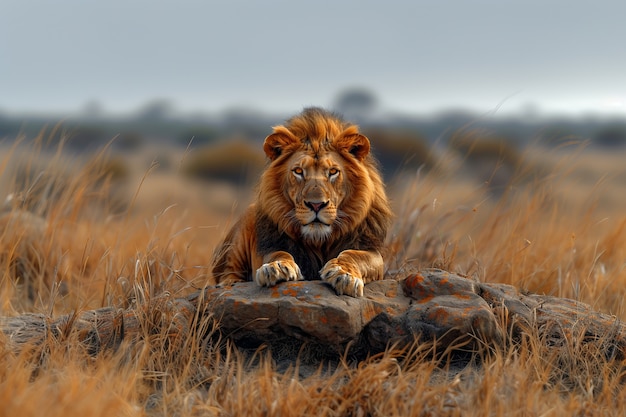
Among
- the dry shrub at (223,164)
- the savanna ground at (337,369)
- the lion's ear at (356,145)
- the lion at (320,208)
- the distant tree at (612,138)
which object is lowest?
the distant tree at (612,138)

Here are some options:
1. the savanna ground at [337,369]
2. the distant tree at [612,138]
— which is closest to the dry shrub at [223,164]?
the savanna ground at [337,369]

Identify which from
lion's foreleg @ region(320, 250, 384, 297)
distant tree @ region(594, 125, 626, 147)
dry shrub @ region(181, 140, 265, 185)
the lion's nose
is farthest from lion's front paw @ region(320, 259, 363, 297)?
distant tree @ region(594, 125, 626, 147)

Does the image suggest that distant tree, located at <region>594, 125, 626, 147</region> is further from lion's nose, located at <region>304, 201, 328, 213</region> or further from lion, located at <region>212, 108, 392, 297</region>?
lion's nose, located at <region>304, 201, 328, 213</region>

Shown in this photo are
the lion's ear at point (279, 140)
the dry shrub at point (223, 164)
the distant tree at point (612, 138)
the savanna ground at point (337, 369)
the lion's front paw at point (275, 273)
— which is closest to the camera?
the savanna ground at point (337, 369)

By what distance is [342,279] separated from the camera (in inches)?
197

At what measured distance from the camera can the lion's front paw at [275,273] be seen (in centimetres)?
509

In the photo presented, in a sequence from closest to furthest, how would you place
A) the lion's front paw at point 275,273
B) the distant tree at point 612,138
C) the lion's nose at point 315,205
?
the lion's nose at point 315,205 < the lion's front paw at point 275,273 < the distant tree at point 612,138

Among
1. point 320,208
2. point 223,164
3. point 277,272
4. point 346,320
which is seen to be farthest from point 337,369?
point 223,164

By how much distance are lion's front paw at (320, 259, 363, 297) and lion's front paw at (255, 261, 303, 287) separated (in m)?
0.20

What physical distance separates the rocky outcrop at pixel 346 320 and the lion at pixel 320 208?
16cm

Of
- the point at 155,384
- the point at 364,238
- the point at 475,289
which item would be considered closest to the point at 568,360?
the point at 475,289

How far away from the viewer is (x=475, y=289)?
18.3 ft

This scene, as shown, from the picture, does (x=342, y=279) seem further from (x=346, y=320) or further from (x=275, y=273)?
(x=275, y=273)

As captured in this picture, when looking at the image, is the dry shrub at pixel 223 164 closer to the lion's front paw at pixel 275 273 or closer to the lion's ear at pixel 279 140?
the lion's ear at pixel 279 140
